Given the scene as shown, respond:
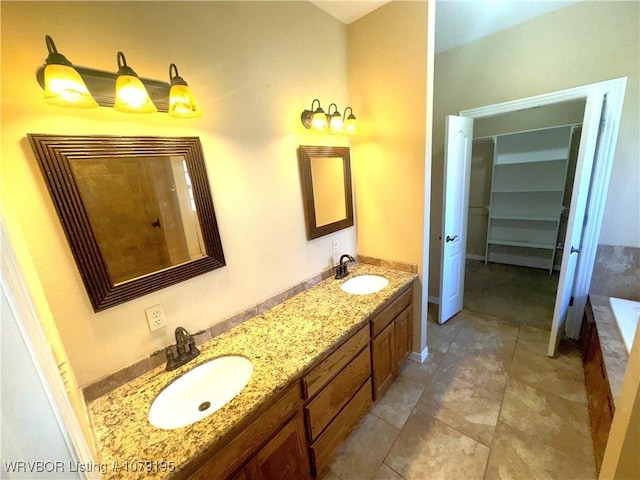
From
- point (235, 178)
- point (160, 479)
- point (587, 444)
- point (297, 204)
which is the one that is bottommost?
point (587, 444)

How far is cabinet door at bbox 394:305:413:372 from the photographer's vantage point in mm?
1828

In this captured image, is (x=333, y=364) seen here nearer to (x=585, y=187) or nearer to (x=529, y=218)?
(x=585, y=187)

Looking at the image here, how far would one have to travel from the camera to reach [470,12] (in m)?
1.96

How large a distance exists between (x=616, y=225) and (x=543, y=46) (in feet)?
5.08

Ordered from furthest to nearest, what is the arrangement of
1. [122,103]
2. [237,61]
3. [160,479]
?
[237,61] < [122,103] < [160,479]

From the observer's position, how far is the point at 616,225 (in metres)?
1.97

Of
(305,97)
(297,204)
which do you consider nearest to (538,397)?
(297,204)

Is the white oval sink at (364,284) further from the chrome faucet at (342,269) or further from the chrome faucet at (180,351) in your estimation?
the chrome faucet at (180,351)

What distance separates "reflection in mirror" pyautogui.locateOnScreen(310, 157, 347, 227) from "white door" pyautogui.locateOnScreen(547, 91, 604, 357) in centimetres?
158

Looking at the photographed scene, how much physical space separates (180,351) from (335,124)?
157 cm

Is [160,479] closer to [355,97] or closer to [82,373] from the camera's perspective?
[82,373]

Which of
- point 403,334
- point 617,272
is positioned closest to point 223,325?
point 403,334

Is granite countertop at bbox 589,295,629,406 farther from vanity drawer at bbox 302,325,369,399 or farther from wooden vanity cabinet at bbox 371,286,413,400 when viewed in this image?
vanity drawer at bbox 302,325,369,399

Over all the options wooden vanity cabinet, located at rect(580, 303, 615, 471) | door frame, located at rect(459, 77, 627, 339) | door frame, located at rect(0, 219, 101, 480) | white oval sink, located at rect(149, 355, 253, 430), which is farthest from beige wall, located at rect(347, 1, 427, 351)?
door frame, located at rect(0, 219, 101, 480)
